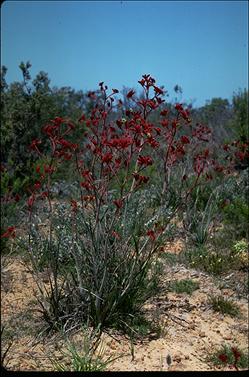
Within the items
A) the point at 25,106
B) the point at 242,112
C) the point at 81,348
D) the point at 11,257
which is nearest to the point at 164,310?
the point at 81,348

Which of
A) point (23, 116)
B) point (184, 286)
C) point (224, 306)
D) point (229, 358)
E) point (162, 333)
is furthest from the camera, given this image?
point (23, 116)

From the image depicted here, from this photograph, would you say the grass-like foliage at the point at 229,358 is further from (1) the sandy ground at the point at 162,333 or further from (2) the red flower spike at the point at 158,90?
(2) the red flower spike at the point at 158,90

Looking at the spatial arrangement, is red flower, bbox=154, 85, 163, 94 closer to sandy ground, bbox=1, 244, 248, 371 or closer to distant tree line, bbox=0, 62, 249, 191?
sandy ground, bbox=1, 244, 248, 371

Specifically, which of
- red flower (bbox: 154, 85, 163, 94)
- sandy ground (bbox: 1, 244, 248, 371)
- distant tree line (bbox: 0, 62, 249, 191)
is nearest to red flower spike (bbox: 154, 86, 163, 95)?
red flower (bbox: 154, 85, 163, 94)

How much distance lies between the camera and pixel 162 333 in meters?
3.58

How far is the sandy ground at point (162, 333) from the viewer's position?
3170mm

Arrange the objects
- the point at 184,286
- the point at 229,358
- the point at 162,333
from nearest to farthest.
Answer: the point at 229,358, the point at 162,333, the point at 184,286

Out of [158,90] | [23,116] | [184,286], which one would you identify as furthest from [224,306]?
[23,116]

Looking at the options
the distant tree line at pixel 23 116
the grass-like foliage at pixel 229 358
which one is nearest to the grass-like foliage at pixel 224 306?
the grass-like foliage at pixel 229 358

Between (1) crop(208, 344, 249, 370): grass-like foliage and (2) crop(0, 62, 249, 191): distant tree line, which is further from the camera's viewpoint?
Answer: (2) crop(0, 62, 249, 191): distant tree line

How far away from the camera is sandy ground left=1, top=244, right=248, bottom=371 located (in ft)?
10.4

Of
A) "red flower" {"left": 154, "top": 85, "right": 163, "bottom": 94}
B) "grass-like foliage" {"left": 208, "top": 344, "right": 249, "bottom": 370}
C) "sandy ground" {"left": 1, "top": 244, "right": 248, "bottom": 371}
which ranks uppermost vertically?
"red flower" {"left": 154, "top": 85, "right": 163, "bottom": 94}

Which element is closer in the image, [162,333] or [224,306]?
[162,333]

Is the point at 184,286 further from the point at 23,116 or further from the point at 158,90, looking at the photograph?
the point at 23,116
